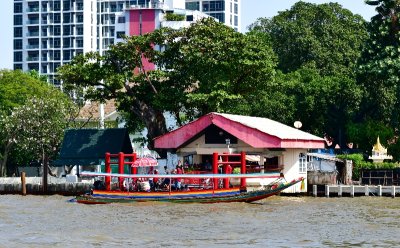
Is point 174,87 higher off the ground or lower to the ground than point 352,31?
lower

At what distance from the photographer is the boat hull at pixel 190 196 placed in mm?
57781

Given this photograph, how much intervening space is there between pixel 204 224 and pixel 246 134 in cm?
2225

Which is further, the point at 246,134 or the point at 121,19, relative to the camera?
the point at 121,19

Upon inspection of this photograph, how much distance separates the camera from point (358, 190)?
222 ft

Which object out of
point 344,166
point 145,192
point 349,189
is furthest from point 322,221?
point 344,166

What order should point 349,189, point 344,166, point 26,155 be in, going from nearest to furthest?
1. point 349,189
2. point 344,166
3. point 26,155

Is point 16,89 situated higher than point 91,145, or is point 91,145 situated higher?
point 16,89

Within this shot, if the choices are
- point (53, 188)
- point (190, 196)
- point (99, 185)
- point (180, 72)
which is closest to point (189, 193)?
point (190, 196)

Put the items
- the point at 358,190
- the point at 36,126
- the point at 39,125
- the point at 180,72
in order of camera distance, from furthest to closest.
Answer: the point at 36,126, the point at 39,125, the point at 180,72, the point at 358,190

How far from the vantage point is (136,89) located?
3088 inches

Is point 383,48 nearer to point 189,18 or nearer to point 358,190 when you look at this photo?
point 358,190

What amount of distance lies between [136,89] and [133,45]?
370 cm

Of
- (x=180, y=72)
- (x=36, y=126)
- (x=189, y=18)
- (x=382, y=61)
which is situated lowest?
(x=36, y=126)

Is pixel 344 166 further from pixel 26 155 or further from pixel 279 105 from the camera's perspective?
pixel 26 155
